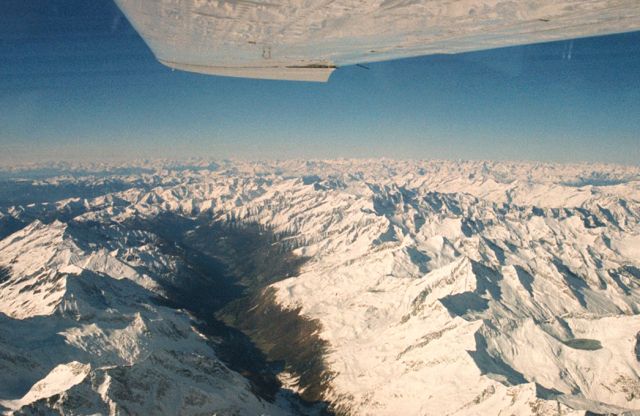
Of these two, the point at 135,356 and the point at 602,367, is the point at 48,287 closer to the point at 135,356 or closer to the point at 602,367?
the point at 135,356

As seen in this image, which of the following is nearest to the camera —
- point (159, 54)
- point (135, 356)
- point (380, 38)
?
point (380, 38)

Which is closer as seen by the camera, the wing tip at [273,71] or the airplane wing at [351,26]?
the airplane wing at [351,26]

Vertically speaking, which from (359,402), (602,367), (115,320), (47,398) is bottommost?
(359,402)

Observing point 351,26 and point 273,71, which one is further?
point 273,71

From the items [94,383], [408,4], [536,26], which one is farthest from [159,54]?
[94,383]

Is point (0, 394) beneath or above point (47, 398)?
beneath

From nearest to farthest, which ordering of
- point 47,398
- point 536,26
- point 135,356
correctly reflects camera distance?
1. point 536,26
2. point 47,398
3. point 135,356

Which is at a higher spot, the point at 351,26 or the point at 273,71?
the point at 351,26

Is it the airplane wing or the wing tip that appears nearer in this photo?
the airplane wing
